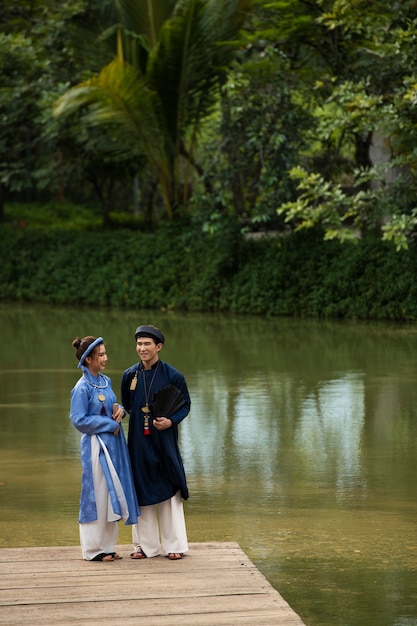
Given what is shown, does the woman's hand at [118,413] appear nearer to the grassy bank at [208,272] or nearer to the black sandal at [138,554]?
the black sandal at [138,554]

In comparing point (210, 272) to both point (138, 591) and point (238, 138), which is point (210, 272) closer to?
point (238, 138)

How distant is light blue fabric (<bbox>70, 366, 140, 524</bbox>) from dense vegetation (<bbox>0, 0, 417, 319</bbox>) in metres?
14.8

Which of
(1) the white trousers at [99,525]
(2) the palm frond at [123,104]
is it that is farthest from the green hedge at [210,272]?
(1) the white trousers at [99,525]

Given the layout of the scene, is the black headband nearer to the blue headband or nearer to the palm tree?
the blue headband

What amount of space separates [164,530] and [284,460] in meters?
3.96

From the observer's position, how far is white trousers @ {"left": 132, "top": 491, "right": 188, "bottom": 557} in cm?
631

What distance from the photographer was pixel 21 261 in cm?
3231

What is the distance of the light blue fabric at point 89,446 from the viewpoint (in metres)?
6.29

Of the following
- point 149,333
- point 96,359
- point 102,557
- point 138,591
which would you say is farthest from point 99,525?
point 149,333

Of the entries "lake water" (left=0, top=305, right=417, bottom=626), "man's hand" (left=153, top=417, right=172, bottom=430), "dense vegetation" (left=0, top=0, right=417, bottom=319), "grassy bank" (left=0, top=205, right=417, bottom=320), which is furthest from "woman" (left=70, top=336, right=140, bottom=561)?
"grassy bank" (left=0, top=205, right=417, bottom=320)

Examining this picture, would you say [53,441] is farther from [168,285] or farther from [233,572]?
[168,285]

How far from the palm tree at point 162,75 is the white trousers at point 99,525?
2053 centimetres

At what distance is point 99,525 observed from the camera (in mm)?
6266

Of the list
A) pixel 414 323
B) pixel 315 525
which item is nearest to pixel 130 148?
pixel 414 323
